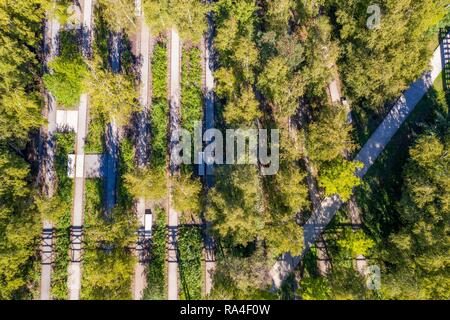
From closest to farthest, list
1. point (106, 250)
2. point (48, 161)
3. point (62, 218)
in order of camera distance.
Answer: point (106, 250)
point (62, 218)
point (48, 161)

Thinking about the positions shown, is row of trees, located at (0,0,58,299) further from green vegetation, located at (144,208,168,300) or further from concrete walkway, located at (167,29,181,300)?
concrete walkway, located at (167,29,181,300)

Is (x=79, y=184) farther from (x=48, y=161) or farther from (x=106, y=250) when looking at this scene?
(x=106, y=250)

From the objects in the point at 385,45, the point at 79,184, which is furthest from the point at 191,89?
the point at 385,45

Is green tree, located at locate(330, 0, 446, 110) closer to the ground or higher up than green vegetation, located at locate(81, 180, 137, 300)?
higher up

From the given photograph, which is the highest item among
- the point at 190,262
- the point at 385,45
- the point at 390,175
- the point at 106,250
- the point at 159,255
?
the point at 385,45

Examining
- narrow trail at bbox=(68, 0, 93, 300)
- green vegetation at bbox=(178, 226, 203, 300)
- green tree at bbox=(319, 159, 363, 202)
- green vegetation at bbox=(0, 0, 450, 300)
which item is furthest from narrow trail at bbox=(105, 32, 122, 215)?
green tree at bbox=(319, 159, 363, 202)

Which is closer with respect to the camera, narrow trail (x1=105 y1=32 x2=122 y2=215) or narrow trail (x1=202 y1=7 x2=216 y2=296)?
narrow trail (x1=202 y1=7 x2=216 y2=296)
